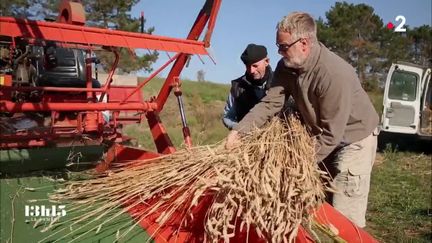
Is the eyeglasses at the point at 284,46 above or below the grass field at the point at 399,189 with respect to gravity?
above

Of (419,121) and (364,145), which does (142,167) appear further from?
(419,121)

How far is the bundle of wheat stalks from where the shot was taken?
2066 mm

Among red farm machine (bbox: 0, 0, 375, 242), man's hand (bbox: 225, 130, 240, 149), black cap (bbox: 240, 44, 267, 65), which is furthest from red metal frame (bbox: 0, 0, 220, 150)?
man's hand (bbox: 225, 130, 240, 149)

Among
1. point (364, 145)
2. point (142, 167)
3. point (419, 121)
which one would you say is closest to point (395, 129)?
point (419, 121)

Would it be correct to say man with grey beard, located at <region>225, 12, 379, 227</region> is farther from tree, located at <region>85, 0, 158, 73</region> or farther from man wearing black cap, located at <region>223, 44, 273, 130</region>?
tree, located at <region>85, 0, 158, 73</region>

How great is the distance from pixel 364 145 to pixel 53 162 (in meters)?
1.94

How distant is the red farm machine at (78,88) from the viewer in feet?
9.48

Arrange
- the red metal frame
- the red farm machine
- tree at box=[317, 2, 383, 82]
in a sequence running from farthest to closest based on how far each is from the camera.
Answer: tree at box=[317, 2, 383, 82] < the red metal frame < the red farm machine

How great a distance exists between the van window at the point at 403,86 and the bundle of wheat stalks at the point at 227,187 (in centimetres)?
852

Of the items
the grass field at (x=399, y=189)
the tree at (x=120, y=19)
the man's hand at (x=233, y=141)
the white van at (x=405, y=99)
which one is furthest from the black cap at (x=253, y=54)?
the tree at (x=120, y=19)

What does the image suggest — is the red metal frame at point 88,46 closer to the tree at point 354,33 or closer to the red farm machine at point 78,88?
the red farm machine at point 78,88

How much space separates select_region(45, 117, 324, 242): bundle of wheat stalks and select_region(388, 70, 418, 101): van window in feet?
28.0

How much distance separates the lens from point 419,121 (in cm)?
1067

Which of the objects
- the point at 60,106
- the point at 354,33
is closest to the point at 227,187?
the point at 60,106
